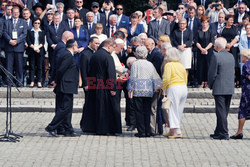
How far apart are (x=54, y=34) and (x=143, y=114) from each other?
650 cm

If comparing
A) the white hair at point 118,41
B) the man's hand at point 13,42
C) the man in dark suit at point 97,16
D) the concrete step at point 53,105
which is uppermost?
the man in dark suit at point 97,16

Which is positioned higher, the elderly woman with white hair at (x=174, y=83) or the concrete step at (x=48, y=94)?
the elderly woman with white hair at (x=174, y=83)

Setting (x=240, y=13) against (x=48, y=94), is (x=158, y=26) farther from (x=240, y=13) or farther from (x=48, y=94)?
(x=48, y=94)

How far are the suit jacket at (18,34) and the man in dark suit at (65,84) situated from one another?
627cm

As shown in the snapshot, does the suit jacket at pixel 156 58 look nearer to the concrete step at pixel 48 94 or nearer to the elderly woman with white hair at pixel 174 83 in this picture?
the elderly woman with white hair at pixel 174 83

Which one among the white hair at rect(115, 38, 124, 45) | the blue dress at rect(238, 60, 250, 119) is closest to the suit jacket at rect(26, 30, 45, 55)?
the white hair at rect(115, 38, 124, 45)

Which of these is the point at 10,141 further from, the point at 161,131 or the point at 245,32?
the point at 245,32

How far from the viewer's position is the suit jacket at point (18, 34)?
1898 centimetres

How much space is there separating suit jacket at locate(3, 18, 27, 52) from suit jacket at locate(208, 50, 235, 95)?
7.87 m

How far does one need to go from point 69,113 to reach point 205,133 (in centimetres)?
288

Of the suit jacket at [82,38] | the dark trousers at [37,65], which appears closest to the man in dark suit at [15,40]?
the dark trousers at [37,65]

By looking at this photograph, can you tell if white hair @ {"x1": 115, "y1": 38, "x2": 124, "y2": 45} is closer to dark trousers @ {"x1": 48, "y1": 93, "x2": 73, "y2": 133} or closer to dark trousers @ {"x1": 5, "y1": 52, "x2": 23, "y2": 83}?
dark trousers @ {"x1": 48, "y1": 93, "x2": 73, "y2": 133}

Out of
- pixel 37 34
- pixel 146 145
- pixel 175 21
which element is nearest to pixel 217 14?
pixel 175 21

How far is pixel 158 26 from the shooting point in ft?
63.0
